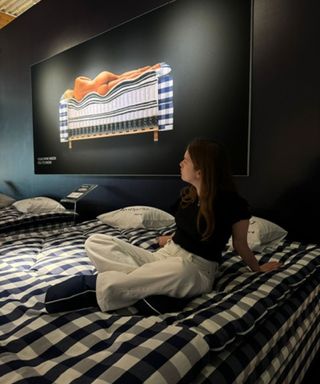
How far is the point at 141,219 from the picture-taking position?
2.18 meters

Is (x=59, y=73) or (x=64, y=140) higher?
(x=59, y=73)

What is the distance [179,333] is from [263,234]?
1.04m

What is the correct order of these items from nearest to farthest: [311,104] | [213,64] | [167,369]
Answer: [167,369] → [311,104] → [213,64]

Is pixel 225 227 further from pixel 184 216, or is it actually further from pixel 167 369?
pixel 167 369

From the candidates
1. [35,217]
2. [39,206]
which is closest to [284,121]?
[35,217]

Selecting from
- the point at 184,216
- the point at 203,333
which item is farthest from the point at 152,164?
the point at 203,333

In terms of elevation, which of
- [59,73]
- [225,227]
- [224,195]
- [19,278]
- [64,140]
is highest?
[59,73]

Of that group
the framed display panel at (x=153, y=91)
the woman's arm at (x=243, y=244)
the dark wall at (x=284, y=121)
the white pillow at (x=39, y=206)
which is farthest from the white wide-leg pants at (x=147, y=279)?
the white pillow at (x=39, y=206)

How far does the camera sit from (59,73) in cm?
329

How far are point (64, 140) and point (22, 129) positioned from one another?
1.07 m

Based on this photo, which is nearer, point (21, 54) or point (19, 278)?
point (19, 278)

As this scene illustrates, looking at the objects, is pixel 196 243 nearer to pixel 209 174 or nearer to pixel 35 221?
pixel 209 174

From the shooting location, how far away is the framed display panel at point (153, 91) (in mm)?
1997

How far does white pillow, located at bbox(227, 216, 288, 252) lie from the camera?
1.63 metres
